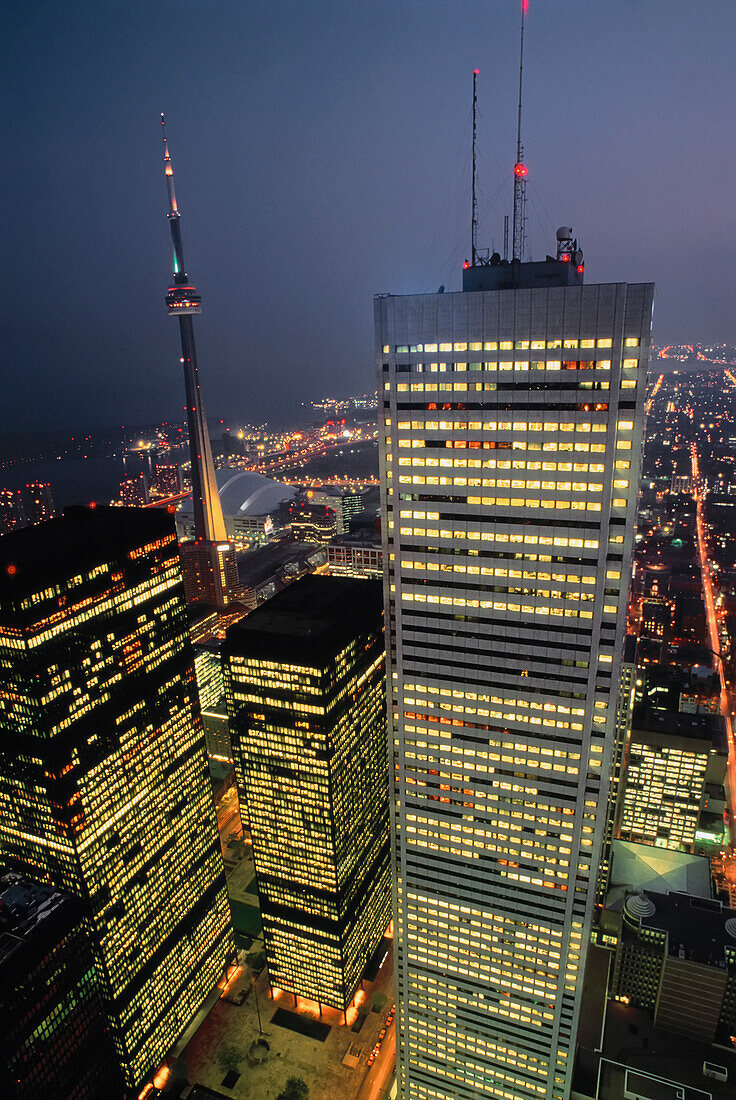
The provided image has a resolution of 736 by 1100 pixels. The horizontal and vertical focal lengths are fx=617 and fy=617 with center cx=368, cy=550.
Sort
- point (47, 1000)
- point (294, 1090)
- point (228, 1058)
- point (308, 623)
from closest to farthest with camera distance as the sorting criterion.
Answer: point (47, 1000) < point (308, 623) < point (294, 1090) < point (228, 1058)

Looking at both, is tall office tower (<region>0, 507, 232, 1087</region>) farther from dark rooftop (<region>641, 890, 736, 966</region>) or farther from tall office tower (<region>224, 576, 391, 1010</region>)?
dark rooftop (<region>641, 890, 736, 966</region>)

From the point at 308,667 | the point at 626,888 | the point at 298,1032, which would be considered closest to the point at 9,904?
the point at 308,667

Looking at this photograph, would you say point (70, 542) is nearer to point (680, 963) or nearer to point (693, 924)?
point (680, 963)

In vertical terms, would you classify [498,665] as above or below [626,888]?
above

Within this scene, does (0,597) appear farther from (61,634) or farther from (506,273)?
(506,273)

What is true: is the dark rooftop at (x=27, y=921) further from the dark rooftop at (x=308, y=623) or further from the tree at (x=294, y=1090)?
the tree at (x=294, y=1090)

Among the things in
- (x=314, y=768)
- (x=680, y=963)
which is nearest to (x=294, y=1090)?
(x=314, y=768)
